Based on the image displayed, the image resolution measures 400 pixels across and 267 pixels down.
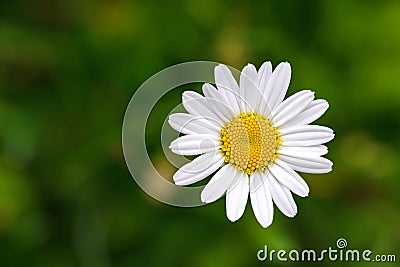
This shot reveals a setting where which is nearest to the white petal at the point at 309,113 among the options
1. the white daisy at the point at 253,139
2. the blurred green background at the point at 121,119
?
the white daisy at the point at 253,139

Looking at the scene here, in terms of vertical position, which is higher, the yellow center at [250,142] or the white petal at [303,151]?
the yellow center at [250,142]

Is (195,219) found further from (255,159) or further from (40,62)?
(255,159)

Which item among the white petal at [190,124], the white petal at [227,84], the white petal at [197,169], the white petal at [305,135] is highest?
the white petal at [227,84]

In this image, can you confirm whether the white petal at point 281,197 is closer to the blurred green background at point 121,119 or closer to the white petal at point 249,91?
the white petal at point 249,91

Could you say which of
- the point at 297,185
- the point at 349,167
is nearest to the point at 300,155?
the point at 297,185

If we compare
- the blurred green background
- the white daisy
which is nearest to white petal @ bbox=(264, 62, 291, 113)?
the white daisy

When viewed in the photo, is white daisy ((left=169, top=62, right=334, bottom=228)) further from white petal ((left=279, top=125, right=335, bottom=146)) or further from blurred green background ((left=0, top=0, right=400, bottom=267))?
blurred green background ((left=0, top=0, right=400, bottom=267))

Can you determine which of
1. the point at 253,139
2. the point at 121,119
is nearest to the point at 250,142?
the point at 253,139
